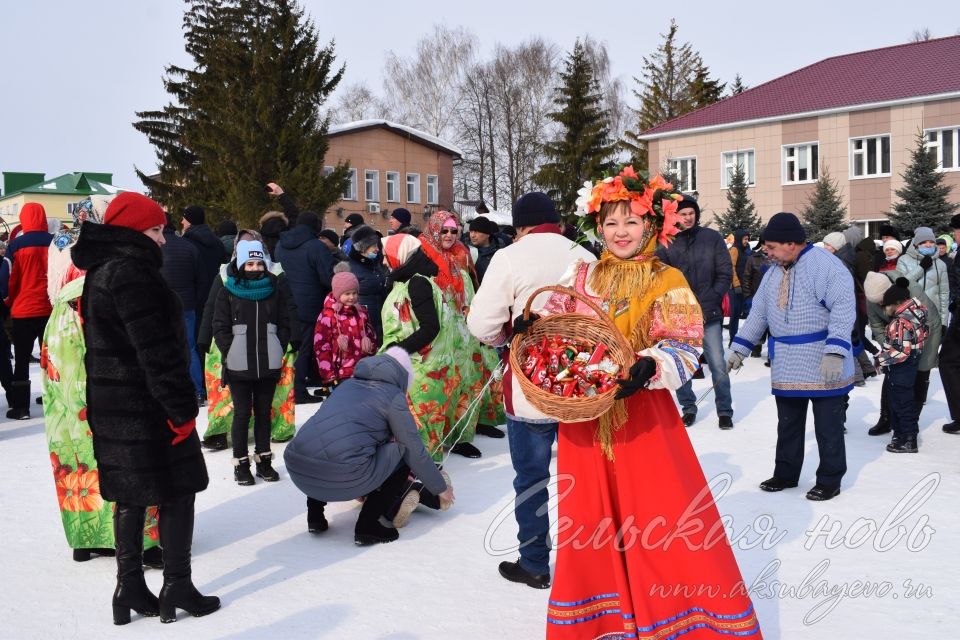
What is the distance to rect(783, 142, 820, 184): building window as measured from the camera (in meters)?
31.6

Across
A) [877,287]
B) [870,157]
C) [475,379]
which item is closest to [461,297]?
[475,379]

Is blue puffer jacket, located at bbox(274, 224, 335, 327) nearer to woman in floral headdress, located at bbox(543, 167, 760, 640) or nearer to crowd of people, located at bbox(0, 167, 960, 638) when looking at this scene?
crowd of people, located at bbox(0, 167, 960, 638)

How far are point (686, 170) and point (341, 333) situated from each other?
1161 inches

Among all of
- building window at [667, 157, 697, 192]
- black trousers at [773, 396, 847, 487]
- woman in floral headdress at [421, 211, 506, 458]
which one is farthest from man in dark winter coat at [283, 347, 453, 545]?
building window at [667, 157, 697, 192]

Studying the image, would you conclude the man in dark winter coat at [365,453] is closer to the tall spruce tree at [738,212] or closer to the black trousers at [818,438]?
the black trousers at [818,438]

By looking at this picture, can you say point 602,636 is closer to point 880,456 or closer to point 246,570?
point 246,570

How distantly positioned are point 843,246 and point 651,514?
8.71 meters

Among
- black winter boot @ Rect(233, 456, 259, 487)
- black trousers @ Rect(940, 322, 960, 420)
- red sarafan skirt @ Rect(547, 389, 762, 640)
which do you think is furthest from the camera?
black trousers @ Rect(940, 322, 960, 420)

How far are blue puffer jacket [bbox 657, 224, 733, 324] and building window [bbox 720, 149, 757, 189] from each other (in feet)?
85.5

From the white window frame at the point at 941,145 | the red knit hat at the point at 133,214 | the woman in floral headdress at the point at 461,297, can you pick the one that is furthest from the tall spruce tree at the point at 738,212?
the red knit hat at the point at 133,214

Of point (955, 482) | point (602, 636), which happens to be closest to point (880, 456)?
point (955, 482)

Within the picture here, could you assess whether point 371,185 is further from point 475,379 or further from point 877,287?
point 877,287

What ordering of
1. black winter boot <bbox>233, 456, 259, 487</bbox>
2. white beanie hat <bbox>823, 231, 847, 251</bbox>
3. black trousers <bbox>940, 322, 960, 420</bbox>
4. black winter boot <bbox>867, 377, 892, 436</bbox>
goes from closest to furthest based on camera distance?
black winter boot <bbox>233, 456, 259, 487</bbox> < black trousers <bbox>940, 322, 960, 420</bbox> < black winter boot <bbox>867, 377, 892, 436</bbox> < white beanie hat <bbox>823, 231, 847, 251</bbox>

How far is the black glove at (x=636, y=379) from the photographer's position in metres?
3.12
